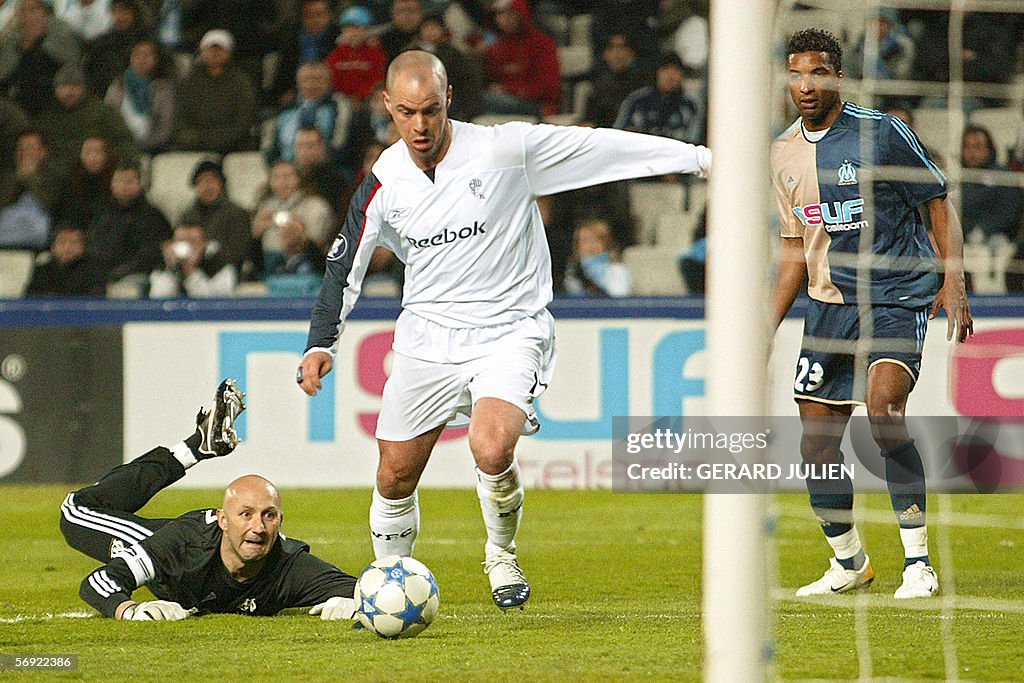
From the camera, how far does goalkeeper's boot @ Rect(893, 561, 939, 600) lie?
5.77 m

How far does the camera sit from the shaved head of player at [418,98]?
17.4 ft

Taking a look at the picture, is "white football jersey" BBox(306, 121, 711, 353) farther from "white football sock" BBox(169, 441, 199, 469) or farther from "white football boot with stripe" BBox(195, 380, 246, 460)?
"white football sock" BBox(169, 441, 199, 469)

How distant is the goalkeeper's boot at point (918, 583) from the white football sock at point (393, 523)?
1936 millimetres

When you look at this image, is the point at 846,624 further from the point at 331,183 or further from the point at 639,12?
the point at 639,12

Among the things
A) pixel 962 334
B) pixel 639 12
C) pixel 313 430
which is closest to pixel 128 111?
pixel 313 430

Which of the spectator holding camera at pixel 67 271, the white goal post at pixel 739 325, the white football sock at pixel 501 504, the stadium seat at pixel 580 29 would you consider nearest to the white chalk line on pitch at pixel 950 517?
the white football sock at pixel 501 504

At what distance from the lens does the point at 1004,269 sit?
31.2ft

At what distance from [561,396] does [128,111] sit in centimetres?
409

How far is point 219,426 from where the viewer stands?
621 cm

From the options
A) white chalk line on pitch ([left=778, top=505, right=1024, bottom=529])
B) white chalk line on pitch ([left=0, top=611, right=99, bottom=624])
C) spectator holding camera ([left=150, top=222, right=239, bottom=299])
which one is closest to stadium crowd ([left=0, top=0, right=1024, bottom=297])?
spectator holding camera ([left=150, top=222, right=239, bottom=299])

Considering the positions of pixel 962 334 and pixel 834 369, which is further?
pixel 834 369

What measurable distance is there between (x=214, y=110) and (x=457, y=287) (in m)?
5.78

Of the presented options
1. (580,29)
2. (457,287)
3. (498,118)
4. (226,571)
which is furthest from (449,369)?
(580,29)

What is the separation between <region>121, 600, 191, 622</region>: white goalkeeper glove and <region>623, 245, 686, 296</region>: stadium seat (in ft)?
17.0
